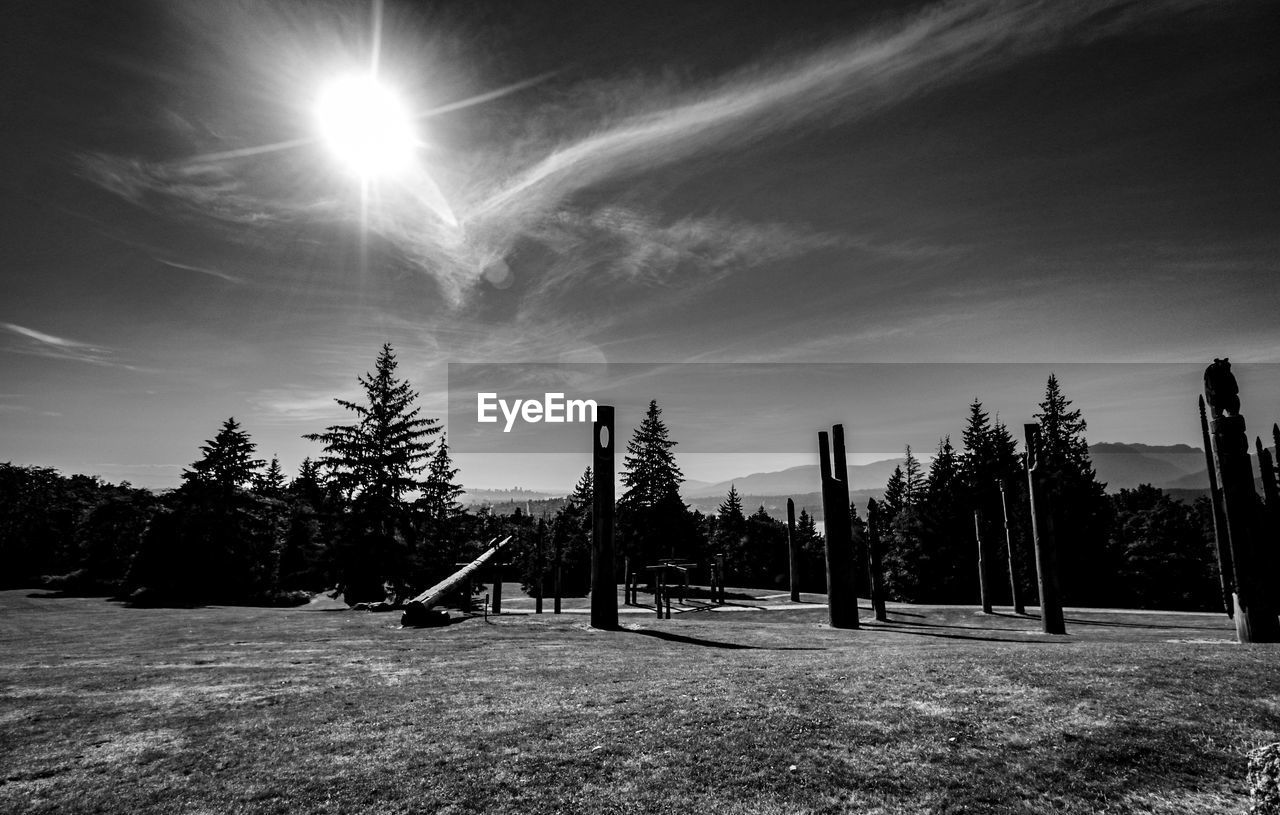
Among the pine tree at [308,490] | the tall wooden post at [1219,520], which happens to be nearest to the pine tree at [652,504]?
the pine tree at [308,490]

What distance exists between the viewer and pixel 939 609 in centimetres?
2628

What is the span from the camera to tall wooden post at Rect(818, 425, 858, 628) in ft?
68.5

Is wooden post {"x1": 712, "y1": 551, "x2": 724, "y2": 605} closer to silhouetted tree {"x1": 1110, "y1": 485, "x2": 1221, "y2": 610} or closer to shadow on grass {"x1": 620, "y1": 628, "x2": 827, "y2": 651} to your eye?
shadow on grass {"x1": 620, "y1": 628, "x2": 827, "y2": 651}

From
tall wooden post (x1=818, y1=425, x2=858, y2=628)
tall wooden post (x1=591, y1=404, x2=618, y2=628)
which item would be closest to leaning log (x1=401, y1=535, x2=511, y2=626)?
tall wooden post (x1=591, y1=404, x2=618, y2=628)

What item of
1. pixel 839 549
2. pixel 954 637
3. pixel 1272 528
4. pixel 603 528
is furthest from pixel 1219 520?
pixel 603 528

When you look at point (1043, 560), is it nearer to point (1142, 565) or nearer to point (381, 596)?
point (381, 596)

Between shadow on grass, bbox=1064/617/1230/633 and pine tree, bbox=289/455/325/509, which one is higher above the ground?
pine tree, bbox=289/455/325/509

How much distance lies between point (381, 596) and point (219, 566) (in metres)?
9.11

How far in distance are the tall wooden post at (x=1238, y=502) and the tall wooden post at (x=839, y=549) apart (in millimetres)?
9491

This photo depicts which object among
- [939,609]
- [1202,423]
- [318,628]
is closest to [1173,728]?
[1202,423]

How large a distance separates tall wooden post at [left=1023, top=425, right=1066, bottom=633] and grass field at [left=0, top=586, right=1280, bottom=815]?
599 cm

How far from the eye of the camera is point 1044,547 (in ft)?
57.7

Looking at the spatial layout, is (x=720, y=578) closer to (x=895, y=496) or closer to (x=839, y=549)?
(x=839, y=549)

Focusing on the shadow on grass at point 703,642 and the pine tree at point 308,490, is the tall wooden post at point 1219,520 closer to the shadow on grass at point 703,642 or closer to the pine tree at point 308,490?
the shadow on grass at point 703,642
